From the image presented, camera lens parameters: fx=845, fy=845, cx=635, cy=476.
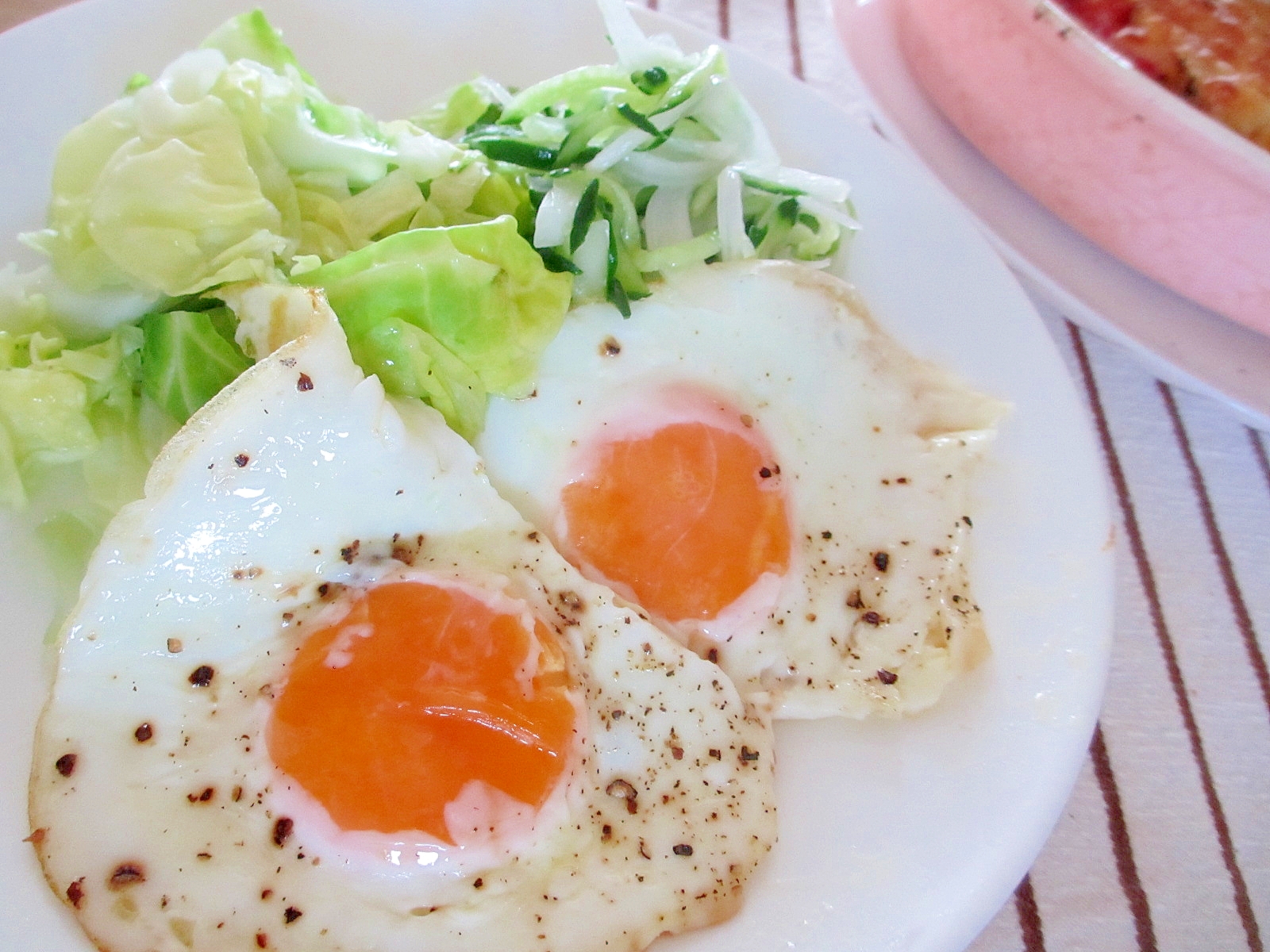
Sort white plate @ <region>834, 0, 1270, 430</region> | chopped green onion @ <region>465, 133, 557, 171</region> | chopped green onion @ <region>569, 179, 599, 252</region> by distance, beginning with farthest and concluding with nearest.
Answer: white plate @ <region>834, 0, 1270, 430</region>, chopped green onion @ <region>465, 133, 557, 171</region>, chopped green onion @ <region>569, 179, 599, 252</region>

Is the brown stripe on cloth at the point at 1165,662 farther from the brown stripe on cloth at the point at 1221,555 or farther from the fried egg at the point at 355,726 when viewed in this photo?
the fried egg at the point at 355,726

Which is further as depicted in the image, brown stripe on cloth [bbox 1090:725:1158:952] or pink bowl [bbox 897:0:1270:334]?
pink bowl [bbox 897:0:1270:334]

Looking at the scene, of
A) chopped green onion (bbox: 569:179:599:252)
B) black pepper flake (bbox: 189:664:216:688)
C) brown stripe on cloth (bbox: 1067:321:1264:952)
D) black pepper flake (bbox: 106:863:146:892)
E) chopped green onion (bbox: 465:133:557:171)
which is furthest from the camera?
chopped green onion (bbox: 465:133:557:171)

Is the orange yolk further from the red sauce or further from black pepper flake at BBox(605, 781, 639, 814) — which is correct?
the red sauce

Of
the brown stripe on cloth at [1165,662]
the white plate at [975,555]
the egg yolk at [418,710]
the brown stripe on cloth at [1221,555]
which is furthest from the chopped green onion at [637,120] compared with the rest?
the brown stripe on cloth at [1221,555]

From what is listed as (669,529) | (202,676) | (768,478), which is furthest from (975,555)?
(202,676)

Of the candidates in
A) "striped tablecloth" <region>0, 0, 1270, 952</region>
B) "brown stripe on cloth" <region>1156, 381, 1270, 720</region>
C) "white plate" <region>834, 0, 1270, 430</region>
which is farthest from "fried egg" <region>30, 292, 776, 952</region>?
"white plate" <region>834, 0, 1270, 430</region>
